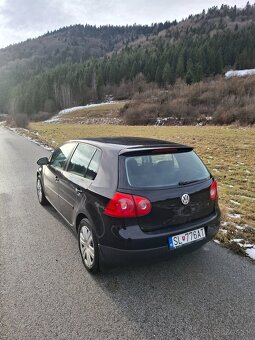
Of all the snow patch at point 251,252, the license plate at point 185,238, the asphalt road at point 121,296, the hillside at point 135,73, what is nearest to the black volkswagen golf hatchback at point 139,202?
the license plate at point 185,238

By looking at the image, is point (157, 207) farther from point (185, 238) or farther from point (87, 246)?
point (87, 246)

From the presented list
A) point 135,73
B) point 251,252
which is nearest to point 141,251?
point 251,252

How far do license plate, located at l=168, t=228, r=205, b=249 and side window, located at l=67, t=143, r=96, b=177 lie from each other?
4.96ft

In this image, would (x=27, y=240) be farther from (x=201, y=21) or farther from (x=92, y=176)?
(x=201, y=21)

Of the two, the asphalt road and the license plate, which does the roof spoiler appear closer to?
the license plate

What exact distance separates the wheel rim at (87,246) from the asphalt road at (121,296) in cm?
16

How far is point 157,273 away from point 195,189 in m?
1.17

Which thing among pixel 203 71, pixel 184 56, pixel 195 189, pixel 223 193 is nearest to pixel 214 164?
pixel 223 193

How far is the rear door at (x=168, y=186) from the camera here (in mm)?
3355

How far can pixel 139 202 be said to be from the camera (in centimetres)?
328

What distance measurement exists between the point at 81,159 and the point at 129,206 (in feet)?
4.66

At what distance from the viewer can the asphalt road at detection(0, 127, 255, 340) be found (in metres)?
2.81

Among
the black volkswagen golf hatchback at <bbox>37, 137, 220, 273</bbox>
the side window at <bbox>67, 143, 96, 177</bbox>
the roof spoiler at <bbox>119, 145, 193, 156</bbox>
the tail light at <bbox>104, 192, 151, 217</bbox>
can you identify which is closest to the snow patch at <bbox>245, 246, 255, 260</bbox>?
the black volkswagen golf hatchback at <bbox>37, 137, 220, 273</bbox>

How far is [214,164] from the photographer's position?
36.6ft
